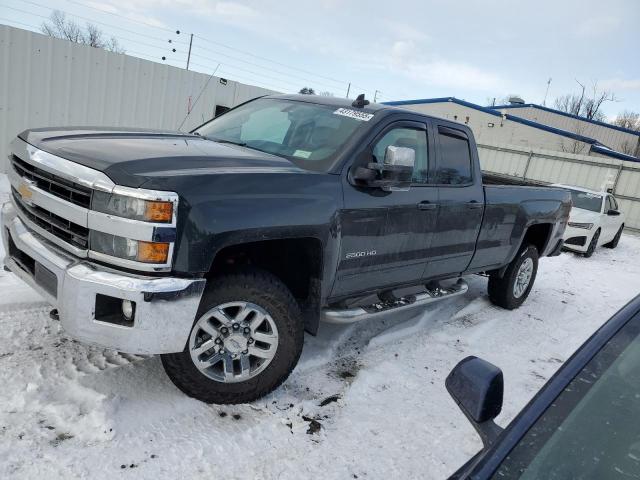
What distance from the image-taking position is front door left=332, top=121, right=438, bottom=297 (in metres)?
3.32

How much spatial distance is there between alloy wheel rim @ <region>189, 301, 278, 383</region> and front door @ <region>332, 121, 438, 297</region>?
2.26 feet

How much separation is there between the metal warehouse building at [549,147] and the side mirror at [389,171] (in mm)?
7858

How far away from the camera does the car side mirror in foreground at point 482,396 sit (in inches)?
60.6

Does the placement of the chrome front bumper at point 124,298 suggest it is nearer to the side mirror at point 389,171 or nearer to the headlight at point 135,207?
the headlight at point 135,207

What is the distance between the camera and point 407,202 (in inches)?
145

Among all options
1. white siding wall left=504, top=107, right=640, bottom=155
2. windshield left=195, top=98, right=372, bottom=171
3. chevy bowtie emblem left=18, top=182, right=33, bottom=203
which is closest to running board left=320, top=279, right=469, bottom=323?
windshield left=195, top=98, right=372, bottom=171

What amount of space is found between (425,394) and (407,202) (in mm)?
1422

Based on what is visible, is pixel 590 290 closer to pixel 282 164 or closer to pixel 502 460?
pixel 282 164

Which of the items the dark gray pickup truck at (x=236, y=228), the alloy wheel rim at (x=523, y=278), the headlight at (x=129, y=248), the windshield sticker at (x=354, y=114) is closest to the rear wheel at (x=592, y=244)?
the alloy wheel rim at (x=523, y=278)

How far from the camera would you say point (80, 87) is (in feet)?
28.3

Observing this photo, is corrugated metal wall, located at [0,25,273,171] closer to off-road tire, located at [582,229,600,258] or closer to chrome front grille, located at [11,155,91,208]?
chrome front grille, located at [11,155,91,208]

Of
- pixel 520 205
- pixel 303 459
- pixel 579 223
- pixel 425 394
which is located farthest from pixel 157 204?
pixel 579 223

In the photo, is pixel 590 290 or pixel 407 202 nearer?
pixel 407 202

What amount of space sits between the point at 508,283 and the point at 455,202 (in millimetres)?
1941
